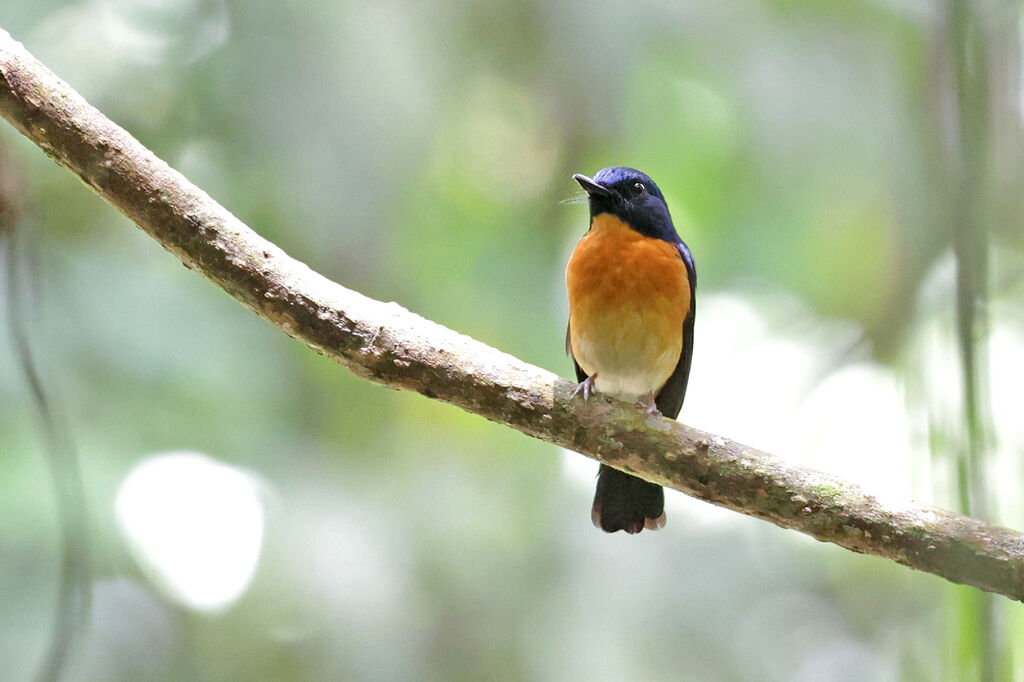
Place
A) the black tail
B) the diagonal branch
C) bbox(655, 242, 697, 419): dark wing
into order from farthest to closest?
bbox(655, 242, 697, 419): dark wing < the black tail < the diagonal branch

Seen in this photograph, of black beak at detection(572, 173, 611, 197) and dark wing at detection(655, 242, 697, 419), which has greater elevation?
black beak at detection(572, 173, 611, 197)

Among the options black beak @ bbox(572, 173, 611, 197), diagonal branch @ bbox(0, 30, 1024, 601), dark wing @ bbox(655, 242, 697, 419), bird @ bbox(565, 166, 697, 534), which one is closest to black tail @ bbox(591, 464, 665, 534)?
bird @ bbox(565, 166, 697, 534)

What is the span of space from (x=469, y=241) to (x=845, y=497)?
285cm

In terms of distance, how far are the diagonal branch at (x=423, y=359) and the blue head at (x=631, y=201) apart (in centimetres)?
108

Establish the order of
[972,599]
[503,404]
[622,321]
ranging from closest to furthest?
[972,599] < [503,404] < [622,321]

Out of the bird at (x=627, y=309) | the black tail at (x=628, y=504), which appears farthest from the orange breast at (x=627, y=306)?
the black tail at (x=628, y=504)

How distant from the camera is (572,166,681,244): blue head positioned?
3580mm

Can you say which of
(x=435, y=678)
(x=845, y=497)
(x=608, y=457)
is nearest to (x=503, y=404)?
(x=608, y=457)

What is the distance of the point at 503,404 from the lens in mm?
2600

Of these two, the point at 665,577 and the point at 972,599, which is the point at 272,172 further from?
the point at 972,599

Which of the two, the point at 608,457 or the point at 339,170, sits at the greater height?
the point at 339,170

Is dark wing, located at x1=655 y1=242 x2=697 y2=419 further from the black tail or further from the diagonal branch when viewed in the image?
the diagonal branch

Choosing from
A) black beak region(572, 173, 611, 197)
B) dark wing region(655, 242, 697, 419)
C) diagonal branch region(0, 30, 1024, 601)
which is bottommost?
diagonal branch region(0, 30, 1024, 601)

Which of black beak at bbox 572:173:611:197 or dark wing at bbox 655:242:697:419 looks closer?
black beak at bbox 572:173:611:197
